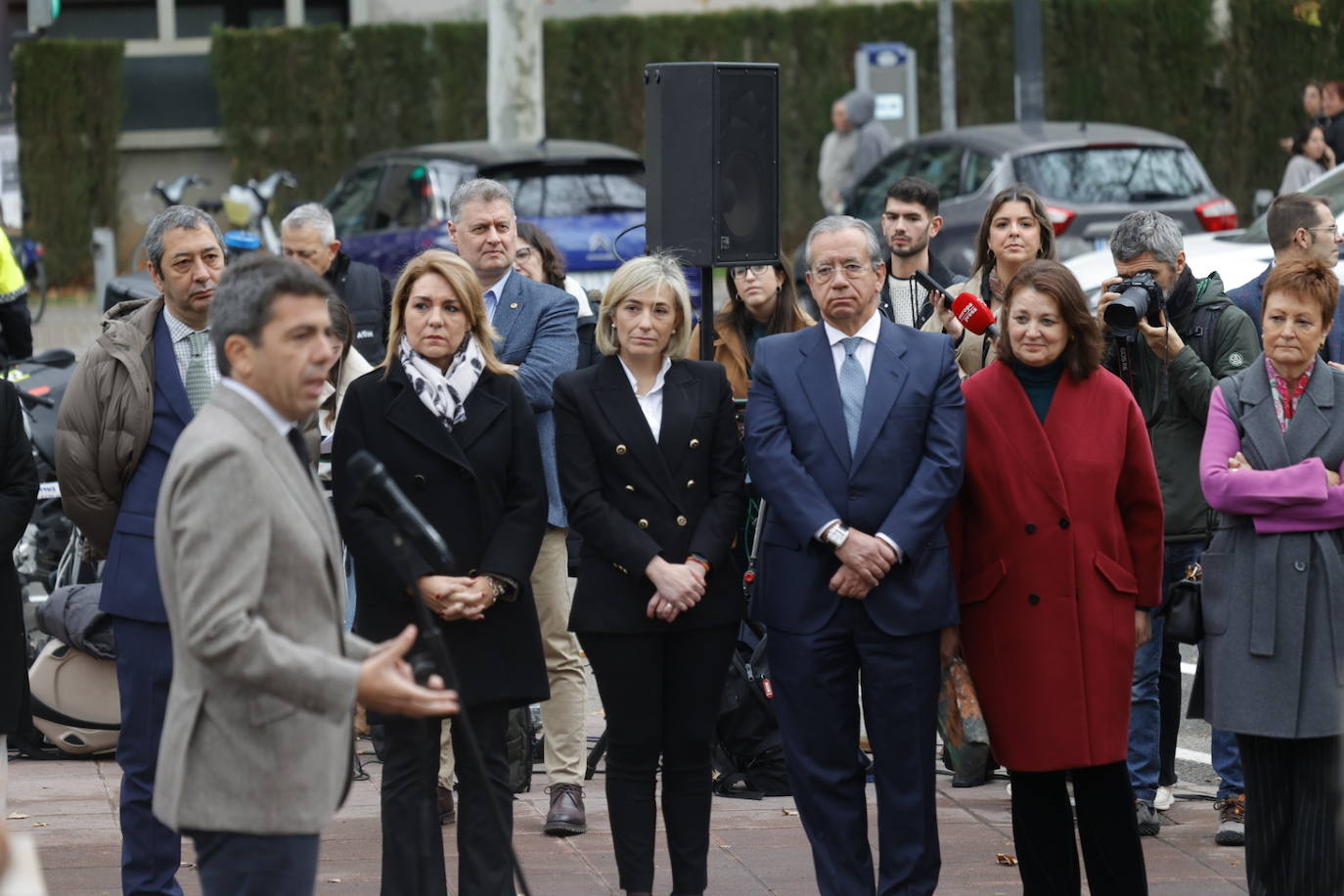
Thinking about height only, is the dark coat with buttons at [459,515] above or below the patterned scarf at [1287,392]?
below

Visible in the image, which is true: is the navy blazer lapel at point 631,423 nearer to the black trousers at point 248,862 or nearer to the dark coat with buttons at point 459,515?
the dark coat with buttons at point 459,515

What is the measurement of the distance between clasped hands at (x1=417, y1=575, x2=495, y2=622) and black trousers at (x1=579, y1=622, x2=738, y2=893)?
46 cm

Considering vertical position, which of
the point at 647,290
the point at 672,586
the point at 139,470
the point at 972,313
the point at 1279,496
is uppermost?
the point at 647,290

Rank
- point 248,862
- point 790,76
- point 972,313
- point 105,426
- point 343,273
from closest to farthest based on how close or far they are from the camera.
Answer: point 248,862 → point 105,426 → point 972,313 → point 343,273 → point 790,76

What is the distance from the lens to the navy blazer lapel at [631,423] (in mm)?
6105

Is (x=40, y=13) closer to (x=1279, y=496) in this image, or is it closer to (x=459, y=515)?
(x=459, y=515)

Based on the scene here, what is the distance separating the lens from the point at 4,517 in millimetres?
6027

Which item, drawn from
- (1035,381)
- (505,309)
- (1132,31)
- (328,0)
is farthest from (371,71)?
(1035,381)

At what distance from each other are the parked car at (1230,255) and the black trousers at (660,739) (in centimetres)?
621

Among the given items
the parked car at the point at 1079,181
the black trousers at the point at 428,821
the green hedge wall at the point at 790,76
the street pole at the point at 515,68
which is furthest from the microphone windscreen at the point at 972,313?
the green hedge wall at the point at 790,76

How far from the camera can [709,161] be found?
753 cm

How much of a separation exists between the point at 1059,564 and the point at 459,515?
1693mm

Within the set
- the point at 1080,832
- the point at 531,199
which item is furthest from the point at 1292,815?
the point at 531,199

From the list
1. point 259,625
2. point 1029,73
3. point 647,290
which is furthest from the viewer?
point 1029,73
